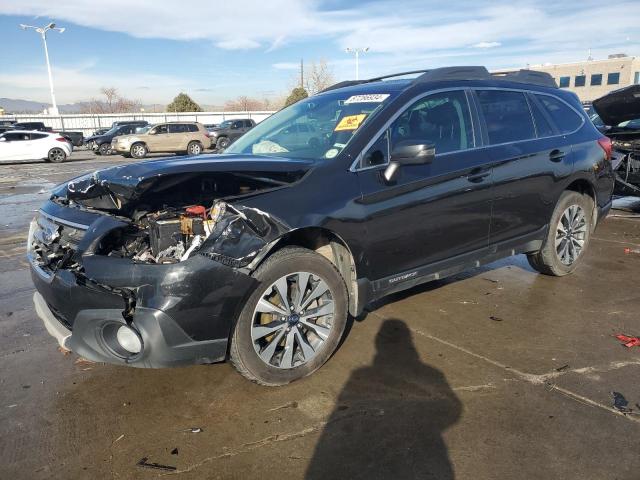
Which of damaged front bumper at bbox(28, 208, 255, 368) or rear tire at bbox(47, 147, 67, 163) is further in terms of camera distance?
rear tire at bbox(47, 147, 67, 163)

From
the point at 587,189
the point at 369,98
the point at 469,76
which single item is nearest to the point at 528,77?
the point at 469,76

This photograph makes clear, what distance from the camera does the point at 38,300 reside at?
3.28 m

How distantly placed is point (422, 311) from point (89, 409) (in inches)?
106

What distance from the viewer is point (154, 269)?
2684 mm

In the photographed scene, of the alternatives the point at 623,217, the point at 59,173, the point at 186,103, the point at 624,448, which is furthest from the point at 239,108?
the point at 624,448

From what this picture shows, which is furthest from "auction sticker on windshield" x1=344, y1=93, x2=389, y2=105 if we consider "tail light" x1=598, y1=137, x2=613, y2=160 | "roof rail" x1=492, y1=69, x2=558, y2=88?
"tail light" x1=598, y1=137, x2=613, y2=160

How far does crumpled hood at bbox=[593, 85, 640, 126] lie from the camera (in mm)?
7222

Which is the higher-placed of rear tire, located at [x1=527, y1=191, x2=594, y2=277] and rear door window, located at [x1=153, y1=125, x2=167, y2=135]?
rear door window, located at [x1=153, y1=125, x2=167, y2=135]

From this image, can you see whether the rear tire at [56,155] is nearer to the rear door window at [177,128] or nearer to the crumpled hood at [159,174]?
the rear door window at [177,128]

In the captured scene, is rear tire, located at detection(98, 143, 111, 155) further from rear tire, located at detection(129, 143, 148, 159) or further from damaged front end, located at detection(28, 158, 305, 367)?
damaged front end, located at detection(28, 158, 305, 367)

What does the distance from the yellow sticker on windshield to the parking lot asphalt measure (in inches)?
62.5

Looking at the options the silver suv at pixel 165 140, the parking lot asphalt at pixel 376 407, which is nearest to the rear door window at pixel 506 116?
the parking lot asphalt at pixel 376 407

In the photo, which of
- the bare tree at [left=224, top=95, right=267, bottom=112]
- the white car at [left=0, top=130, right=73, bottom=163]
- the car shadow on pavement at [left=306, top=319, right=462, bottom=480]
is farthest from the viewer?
the bare tree at [left=224, top=95, right=267, bottom=112]

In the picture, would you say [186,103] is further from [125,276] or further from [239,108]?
[125,276]
